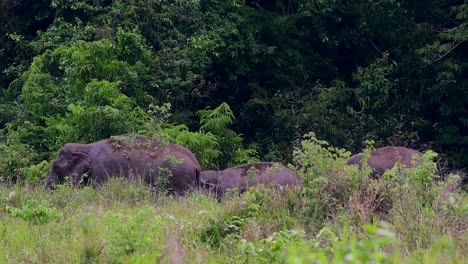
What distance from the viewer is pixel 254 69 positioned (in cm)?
2214

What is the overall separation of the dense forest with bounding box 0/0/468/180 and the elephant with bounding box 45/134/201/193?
295 centimetres

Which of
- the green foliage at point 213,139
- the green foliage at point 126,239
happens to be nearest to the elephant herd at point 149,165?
the green foliage at point 213,139

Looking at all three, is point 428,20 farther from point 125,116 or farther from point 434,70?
point 125,116

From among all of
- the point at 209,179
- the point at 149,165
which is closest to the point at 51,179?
Answer: the point at 149,165

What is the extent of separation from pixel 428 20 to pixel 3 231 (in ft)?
52.2

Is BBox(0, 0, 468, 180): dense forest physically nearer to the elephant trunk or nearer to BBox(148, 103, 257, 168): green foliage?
BBox(148, 103, 257, 168): green foliage

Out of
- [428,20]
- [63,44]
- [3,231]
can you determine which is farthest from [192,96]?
[3,231]

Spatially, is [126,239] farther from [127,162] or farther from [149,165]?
[127,162]

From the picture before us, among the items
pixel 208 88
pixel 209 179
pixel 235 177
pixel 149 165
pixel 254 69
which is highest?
pixel 149 165

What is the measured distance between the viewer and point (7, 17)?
21.9 metres

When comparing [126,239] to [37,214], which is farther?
[37,214]

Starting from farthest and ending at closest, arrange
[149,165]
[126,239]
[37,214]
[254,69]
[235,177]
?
[254,69] < [235,177] < [149,165] < [37,214] < [126,239]

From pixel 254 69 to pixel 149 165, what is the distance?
29.3ft

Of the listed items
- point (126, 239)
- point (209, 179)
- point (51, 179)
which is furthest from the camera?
point (209, 179)
